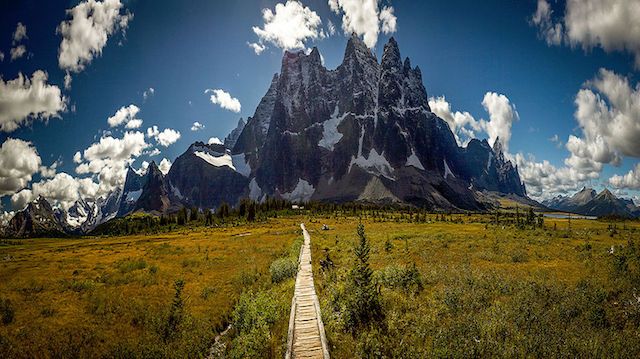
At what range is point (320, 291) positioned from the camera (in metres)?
22.5

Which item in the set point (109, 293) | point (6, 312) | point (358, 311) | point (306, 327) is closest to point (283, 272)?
point (306, 327)

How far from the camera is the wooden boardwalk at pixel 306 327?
14.1 metres

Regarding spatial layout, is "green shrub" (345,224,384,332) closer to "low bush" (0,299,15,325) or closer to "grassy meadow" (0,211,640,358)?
"grassy meadow" (0,211,640,358)

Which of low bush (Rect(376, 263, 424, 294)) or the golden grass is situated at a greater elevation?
low bush (Rect(376, 263, 424, 294))

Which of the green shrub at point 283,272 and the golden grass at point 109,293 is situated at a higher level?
the green shrub at point 283,272

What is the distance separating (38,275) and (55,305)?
13012 millimetres

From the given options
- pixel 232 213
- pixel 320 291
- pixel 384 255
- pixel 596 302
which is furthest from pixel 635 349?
pixel 232 213

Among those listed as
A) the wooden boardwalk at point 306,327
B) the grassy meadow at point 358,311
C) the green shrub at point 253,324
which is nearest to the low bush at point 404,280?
the grassy meadow at point 358,311

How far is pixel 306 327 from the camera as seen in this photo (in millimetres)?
16609

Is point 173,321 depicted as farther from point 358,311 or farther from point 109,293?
point 358,311

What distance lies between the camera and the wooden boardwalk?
554 inches

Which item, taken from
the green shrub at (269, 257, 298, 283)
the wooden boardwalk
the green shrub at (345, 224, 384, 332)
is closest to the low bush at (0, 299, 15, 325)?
the green shrub at (269, 257, 298, 283)

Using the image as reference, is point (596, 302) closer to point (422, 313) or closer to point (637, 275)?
point (637, 275)

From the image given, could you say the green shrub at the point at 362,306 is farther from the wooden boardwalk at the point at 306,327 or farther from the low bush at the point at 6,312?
the low bush at the point at 6,312
